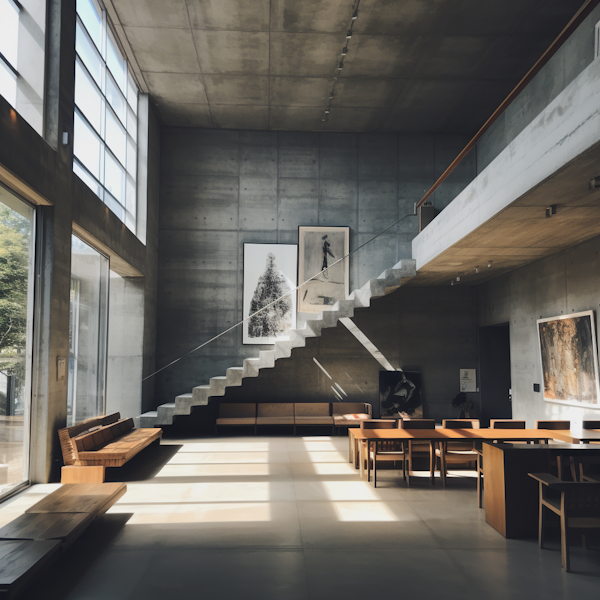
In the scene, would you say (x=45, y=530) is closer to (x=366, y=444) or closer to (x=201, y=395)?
(x=366, y=444)

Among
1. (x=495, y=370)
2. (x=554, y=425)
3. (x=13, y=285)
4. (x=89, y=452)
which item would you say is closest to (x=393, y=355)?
(x=495, y=370)

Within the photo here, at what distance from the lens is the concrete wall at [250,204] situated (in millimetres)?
12141

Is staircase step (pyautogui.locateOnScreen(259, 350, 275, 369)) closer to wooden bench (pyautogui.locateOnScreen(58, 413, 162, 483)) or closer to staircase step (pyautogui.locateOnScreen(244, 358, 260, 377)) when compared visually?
staircase step (pyautogui.locateOnScreen(244, 358, 260, 377))

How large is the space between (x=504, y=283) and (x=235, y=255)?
6.00m

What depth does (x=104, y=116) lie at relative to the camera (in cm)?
897

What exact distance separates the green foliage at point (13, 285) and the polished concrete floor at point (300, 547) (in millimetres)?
1643

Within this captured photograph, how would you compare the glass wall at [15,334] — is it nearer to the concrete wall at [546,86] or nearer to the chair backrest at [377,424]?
the chair backrest at [377,424]

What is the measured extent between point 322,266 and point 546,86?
5.69 meters

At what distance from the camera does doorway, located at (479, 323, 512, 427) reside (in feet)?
40.3

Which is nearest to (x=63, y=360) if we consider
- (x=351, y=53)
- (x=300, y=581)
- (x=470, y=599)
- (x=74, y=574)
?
(x=74, y=574)

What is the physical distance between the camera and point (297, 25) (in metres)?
8.80

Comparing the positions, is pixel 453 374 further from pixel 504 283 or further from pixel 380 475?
pixel 380 475

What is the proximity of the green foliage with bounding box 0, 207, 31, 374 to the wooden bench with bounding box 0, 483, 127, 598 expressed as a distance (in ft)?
5.43

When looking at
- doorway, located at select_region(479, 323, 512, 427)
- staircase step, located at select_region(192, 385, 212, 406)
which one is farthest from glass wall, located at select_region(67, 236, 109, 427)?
doorway, located at select_region(479, 323, 512, 427)
